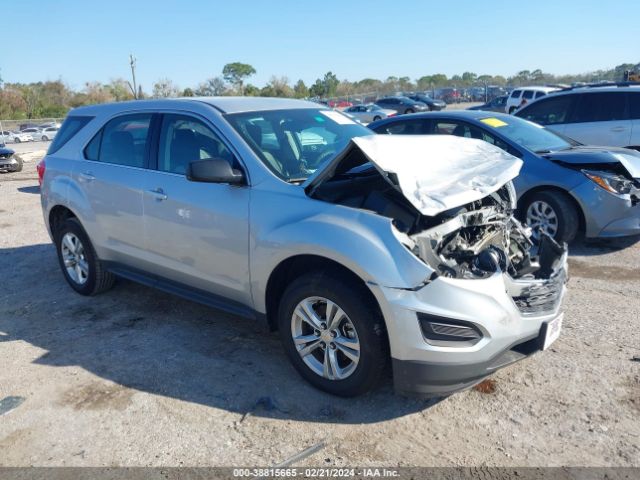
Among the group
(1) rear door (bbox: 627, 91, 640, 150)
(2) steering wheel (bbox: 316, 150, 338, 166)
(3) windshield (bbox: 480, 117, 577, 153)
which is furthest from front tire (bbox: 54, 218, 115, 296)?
(1) rear door (bbox: 627, 91, 640, 150)

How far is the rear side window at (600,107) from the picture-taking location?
9039mm

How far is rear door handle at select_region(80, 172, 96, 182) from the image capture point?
193 inches

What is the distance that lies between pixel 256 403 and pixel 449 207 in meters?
1.68

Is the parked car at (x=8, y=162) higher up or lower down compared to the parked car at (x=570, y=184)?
lower down

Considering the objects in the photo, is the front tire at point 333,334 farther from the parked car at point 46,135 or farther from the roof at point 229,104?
the parked car at point 46,135

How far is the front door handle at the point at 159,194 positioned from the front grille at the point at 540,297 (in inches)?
103

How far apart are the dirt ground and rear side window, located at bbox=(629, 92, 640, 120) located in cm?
527

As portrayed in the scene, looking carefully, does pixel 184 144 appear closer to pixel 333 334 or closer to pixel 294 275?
pixel 294 275

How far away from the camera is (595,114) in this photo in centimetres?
921

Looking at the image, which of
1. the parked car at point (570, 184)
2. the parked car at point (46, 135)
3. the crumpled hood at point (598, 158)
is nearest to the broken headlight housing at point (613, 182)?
the parked car at point (570, 184)

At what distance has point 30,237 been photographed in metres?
8.00

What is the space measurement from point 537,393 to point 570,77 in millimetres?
69556

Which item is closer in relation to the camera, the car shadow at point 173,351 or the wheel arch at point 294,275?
the wheel arch at point 294,275

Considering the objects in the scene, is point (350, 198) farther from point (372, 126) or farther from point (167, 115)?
point (372, 126)
